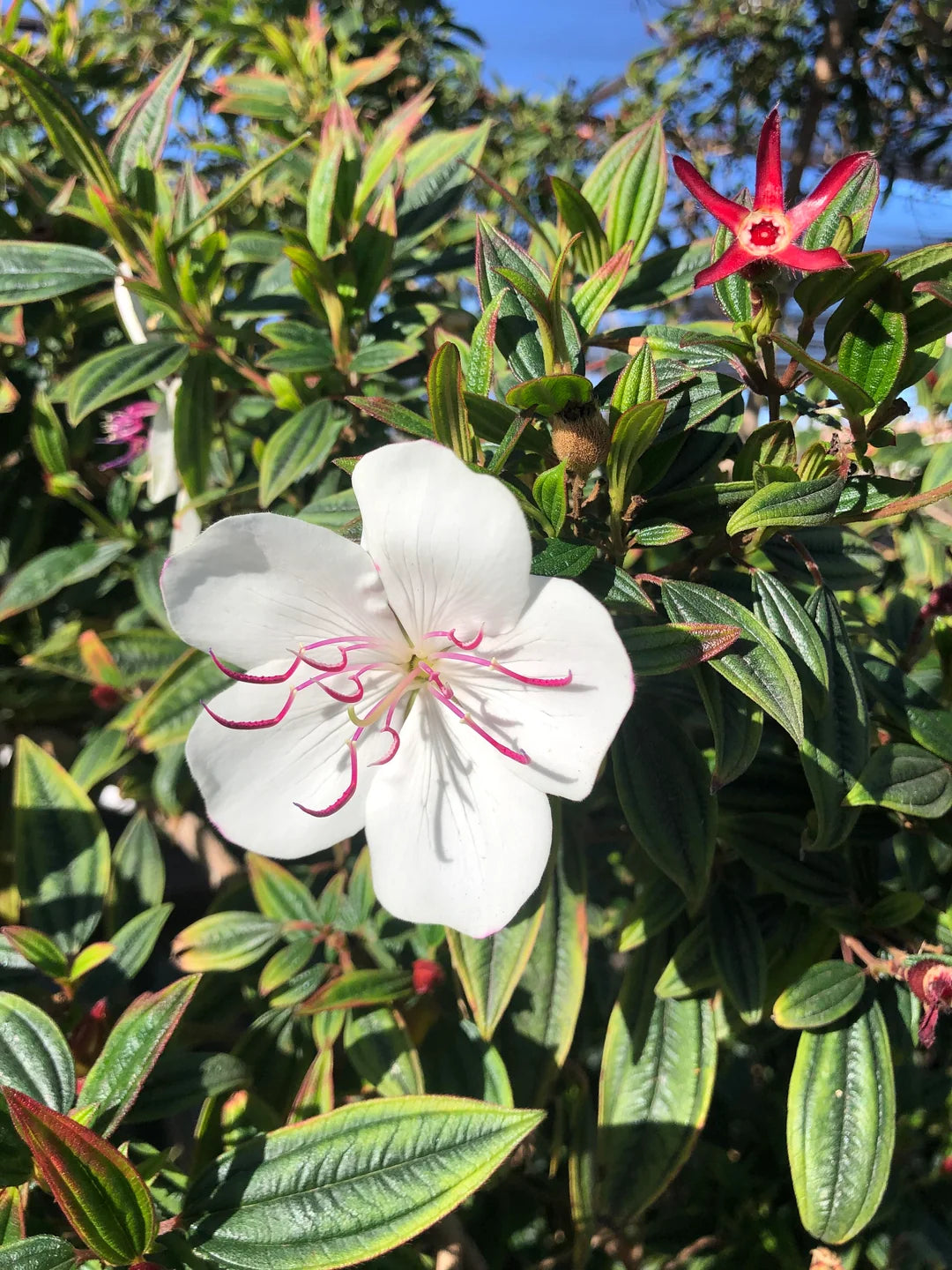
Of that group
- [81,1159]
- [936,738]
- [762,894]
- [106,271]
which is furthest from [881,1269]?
[106,271]

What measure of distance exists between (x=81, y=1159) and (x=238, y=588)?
43cm

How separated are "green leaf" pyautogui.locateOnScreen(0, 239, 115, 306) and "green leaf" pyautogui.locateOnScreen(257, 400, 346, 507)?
31 cm

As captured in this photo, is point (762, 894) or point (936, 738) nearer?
point (936, 738)

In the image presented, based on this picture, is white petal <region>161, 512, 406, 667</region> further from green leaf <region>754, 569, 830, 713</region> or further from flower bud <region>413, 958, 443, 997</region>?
flower bud <region>413, 958, 443, 997</region>

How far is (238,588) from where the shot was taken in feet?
2.15

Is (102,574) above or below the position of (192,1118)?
above

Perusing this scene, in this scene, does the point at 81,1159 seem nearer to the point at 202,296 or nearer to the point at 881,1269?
the point at 202,296

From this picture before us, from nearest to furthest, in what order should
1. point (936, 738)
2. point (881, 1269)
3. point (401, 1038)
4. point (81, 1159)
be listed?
point (81, 1159)
point (936, 738)
point (401, 1038)
point (881, 1269)

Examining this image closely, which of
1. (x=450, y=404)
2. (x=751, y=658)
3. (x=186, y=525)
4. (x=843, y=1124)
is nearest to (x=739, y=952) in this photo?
(x=843, y=1124)

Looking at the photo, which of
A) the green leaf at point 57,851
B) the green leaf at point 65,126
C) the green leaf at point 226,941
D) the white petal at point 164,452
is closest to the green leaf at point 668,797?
the green leaf at point 226,941

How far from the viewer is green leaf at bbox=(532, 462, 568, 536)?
0.63 metres

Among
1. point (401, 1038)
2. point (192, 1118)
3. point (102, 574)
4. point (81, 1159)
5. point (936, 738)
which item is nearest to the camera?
point (81, 1159)

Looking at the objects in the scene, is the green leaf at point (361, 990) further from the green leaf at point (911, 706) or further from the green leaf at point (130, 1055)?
the green leaf at point (911, 706)

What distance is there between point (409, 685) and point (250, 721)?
143 millimetres
